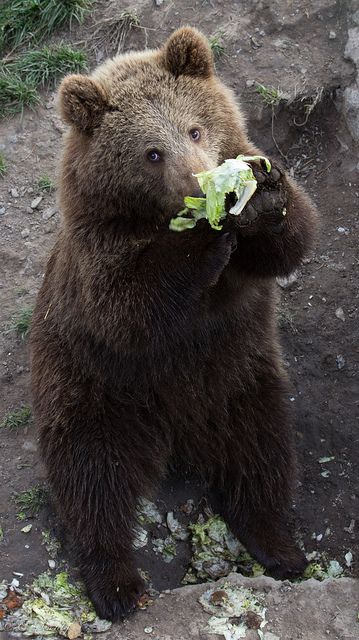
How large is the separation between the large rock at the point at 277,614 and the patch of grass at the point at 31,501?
106 centimetres

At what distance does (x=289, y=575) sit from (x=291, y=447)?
2.74 ft

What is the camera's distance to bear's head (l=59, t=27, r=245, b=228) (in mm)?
5156

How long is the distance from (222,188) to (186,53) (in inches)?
40.8

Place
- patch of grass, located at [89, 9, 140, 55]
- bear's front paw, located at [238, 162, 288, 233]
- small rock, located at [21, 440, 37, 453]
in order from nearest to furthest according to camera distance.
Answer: bear's front paw, located at [238, 162, 288, 233]
small rock, located at [21, 440, 37, 453]
patch of grass, located at [89, 9, 140, 55]

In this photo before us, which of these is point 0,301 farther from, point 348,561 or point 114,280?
point 348,561

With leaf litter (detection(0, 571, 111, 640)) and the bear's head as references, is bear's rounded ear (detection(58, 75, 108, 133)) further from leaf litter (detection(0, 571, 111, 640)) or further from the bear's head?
leaf litter (detection(0, 571, 111, 640))

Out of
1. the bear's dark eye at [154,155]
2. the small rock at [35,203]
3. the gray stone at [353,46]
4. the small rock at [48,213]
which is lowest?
the small rock at [48,213]

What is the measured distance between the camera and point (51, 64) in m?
8.30

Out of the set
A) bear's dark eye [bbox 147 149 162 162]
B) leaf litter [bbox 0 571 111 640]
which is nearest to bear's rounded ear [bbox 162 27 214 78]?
bear's dark eye [bbox 147 149 162 162]

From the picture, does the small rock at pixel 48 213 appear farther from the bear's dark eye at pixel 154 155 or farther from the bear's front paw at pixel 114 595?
the bear's front paw at pixel 114 595

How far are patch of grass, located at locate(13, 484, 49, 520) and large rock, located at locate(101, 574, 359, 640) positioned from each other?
3.47ft

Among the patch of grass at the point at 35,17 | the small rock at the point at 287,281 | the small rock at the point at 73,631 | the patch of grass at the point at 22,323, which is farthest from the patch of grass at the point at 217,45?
the small rock at the point at 73,631

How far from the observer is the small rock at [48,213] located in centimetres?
775

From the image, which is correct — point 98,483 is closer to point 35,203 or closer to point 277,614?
point 277,614
